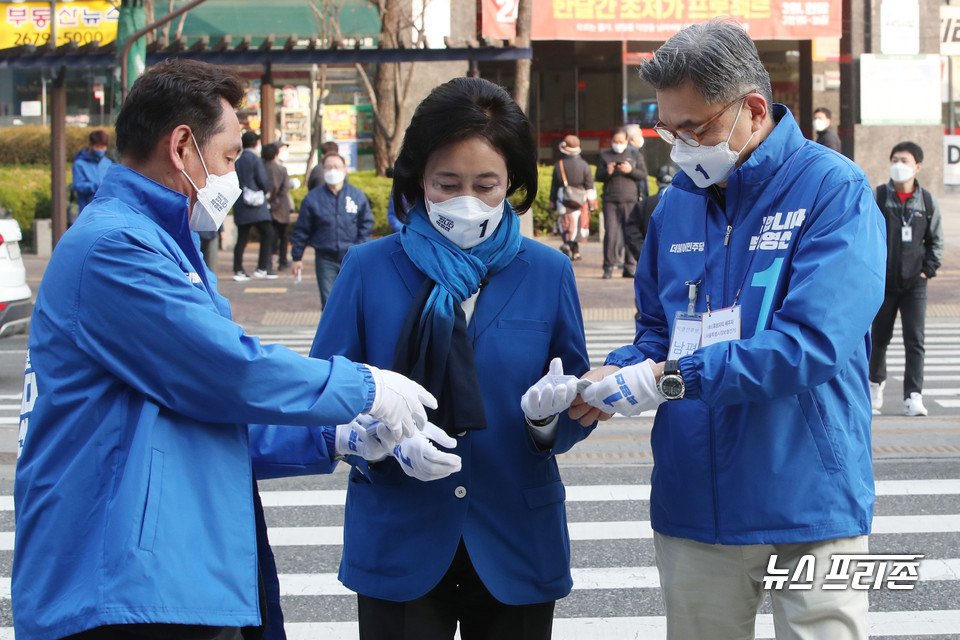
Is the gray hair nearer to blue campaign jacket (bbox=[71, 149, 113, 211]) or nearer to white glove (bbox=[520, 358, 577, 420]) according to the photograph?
white glove (bbox=[520, 358, 577, 420])

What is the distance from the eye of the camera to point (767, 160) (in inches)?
112

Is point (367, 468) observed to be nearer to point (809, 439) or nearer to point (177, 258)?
point (177, 258)

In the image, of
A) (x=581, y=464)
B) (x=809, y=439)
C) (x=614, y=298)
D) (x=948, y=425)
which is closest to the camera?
(x=809, y=439)

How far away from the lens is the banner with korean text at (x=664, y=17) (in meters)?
22.8

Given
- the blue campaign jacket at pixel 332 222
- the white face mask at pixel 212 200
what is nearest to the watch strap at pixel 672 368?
the white face mask at pixel 212 200

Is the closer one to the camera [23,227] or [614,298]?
[614,298]

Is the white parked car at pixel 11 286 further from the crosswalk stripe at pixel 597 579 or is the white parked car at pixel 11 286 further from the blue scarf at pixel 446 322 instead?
the blue scarf at pixel 446 322

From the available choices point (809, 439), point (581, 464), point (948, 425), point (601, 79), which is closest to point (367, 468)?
point (809, 439)

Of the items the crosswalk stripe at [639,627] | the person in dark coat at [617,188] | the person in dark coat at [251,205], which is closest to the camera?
the crosswalk stripe at [639,627]

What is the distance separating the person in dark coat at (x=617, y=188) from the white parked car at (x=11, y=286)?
8092mm

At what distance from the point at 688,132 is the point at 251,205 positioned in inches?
547

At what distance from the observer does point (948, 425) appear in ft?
27.8

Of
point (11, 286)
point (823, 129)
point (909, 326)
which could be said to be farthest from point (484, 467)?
point (823, 129)

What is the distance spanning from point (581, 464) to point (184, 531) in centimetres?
538
